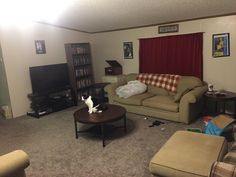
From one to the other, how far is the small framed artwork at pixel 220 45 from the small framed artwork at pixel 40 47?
12.6ft

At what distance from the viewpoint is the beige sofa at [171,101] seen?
147 inches

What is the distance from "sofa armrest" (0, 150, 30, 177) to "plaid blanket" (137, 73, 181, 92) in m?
3.32

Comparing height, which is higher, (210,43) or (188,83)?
(210,43)

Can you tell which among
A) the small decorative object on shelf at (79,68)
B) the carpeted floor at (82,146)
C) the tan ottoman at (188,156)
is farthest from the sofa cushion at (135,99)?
the tan ottoman at (188,156)

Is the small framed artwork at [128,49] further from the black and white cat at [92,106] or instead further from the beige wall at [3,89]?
the beige wall at [3,89]

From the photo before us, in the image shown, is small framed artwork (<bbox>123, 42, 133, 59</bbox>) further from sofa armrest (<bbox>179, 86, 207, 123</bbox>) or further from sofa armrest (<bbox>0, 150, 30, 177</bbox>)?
sofa armrest (<bbox>0, 150, 30, 177</bbox>)

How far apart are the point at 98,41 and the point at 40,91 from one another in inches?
91.2

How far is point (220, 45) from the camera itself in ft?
13.4

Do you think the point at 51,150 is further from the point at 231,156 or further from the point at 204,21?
the point at 204,21

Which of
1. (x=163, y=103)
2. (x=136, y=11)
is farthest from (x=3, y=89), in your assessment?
(x=163, y=103)

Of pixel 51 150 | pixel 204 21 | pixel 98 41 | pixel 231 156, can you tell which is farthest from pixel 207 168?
pixel 98 41

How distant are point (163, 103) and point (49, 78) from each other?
9.07ft

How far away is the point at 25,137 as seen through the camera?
3619mm

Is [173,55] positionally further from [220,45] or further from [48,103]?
[48,103]
